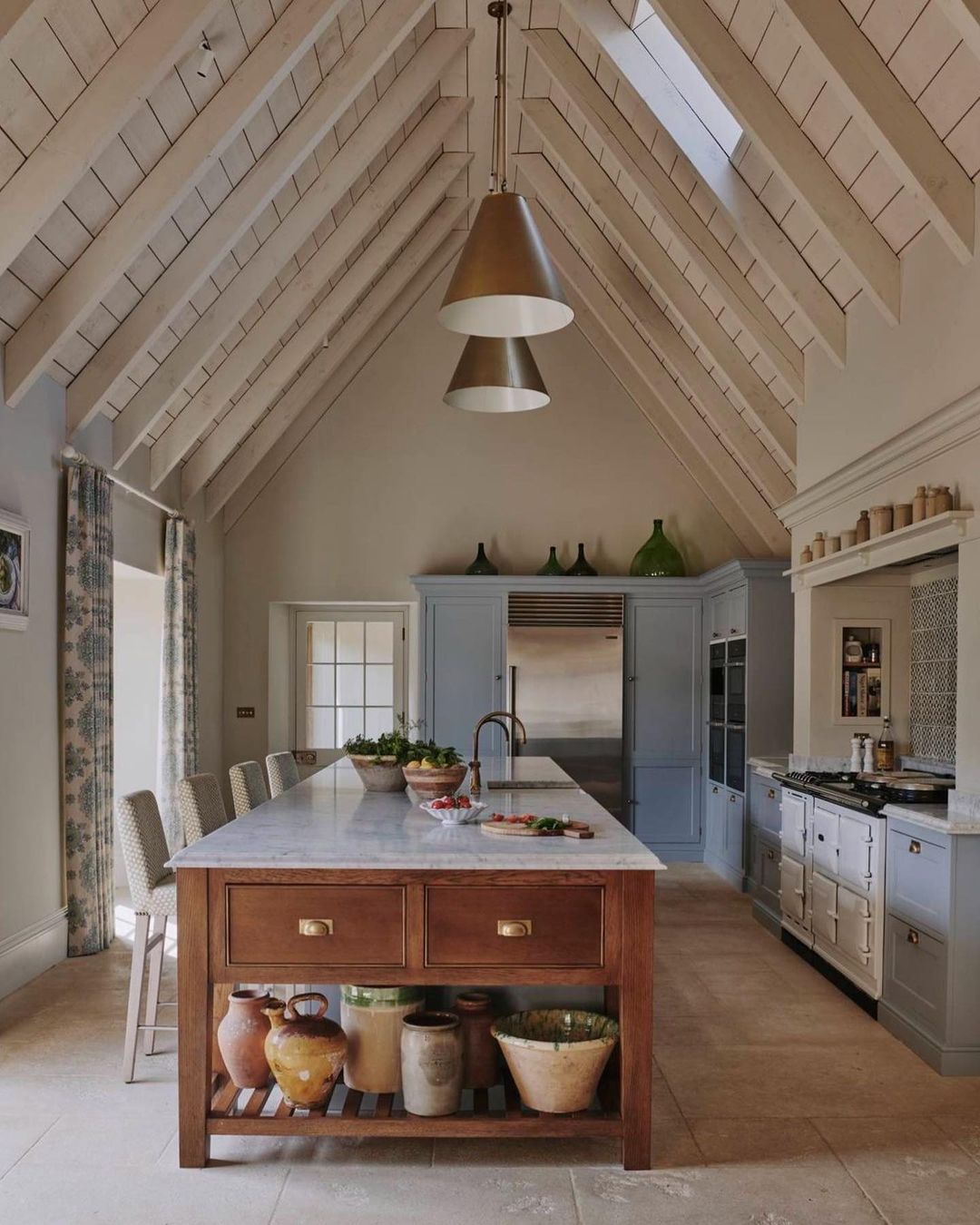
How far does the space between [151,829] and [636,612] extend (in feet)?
15.7

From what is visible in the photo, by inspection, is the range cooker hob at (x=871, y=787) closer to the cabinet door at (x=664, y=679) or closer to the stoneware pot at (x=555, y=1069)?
the stoneware pot at (x=555, y=1069)

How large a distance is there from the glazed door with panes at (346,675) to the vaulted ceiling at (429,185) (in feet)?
5.40

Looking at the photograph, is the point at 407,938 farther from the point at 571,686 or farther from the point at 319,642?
the point at 319,642

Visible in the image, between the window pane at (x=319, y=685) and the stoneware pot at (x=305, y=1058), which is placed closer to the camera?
the stoneware pot at (x=305, y=1058)

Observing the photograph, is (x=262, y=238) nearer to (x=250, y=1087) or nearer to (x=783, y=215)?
(x=783, y=215)

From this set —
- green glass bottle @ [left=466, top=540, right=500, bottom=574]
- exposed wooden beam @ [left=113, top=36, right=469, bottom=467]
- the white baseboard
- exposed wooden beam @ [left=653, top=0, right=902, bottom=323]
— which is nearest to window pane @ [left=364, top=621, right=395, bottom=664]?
green glass bottle @ [left=466, top=540, right=500, bottom=574]

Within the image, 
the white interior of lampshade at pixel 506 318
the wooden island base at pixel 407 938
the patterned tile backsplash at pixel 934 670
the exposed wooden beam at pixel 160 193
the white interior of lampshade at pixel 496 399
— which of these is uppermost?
the exposed wooden beam at pixel 160 193

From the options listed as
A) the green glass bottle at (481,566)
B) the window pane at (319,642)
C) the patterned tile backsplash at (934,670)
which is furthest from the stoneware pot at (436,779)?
the window pane at (319,642)

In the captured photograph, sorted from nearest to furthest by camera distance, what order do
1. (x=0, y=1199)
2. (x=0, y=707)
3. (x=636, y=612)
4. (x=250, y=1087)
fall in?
(x=0, y=1199)
(x=250, y=1087)
(x=0, y=707)
(x=636, y=612)

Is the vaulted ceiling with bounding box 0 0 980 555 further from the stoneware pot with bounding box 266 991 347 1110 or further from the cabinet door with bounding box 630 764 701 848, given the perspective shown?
the stoneware pot with bounding box 266 991 347 1110

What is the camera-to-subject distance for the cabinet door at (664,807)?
7980 millimetres

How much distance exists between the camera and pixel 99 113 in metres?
3.71

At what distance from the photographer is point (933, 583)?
17.2ft

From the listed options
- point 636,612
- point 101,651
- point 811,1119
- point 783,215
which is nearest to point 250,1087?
point 811,1119
